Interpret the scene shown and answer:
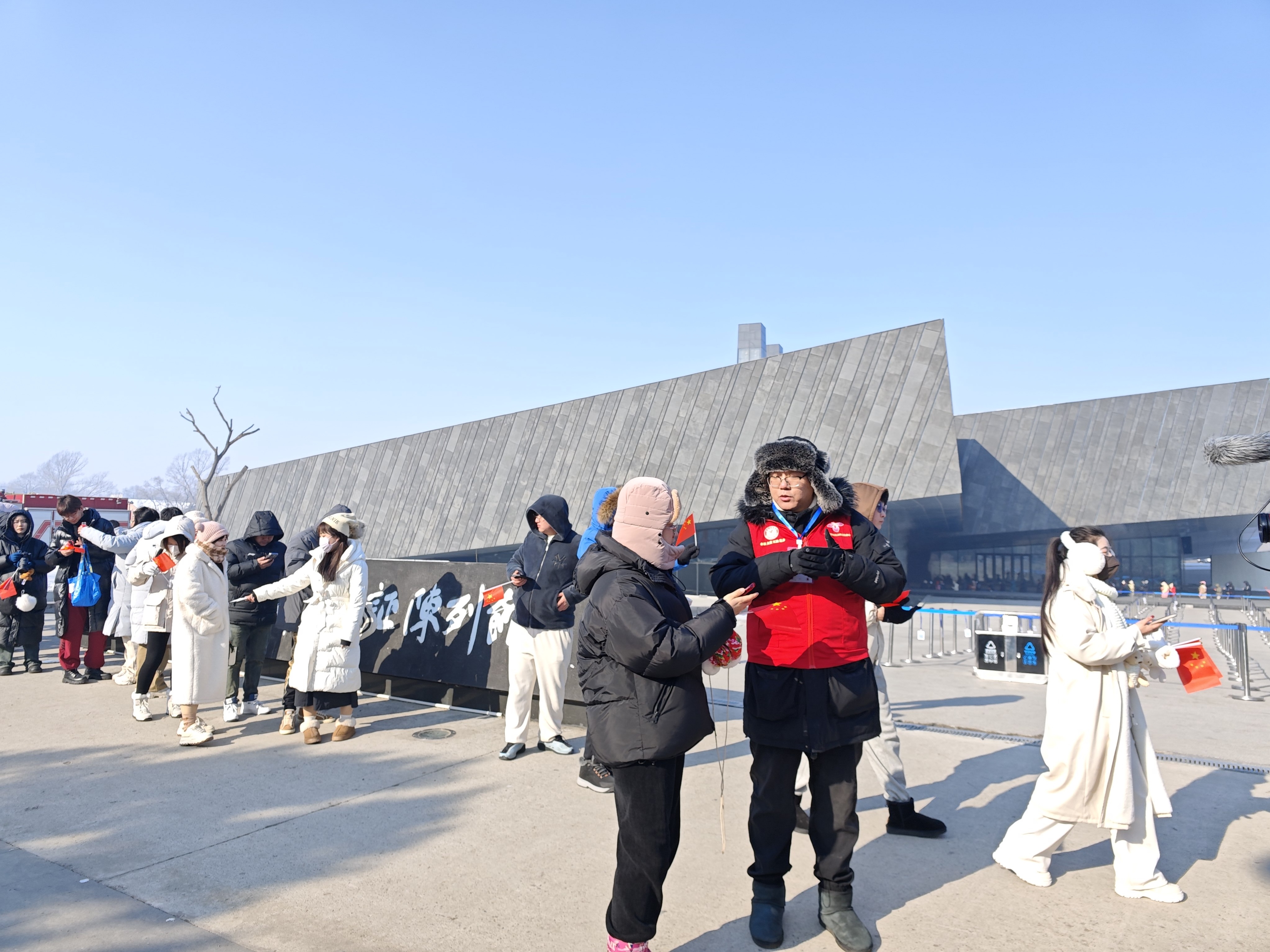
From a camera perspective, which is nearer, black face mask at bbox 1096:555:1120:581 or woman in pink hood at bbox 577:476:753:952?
woman in pink hood at bbox 577:476:753:952

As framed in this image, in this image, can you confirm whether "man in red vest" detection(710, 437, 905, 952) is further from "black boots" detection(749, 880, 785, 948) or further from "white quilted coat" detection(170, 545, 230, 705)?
"white quilted coat" detection(170, 545, 230, 705)

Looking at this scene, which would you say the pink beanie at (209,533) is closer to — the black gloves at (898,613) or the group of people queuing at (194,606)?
the group of people queuing at (194,606)

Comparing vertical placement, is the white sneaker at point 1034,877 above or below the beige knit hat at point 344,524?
below

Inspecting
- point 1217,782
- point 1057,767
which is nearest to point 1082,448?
point 1217,782

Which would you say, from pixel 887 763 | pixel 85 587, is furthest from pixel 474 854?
pixel 85 587

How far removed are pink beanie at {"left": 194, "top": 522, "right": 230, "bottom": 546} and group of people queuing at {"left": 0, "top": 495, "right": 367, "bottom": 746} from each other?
0.01 metres

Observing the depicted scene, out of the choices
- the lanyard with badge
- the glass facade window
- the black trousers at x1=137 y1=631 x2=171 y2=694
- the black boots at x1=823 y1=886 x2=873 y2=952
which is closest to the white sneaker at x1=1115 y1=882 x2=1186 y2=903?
the black boots at x1=823 y1=886 x2=873 y2=952

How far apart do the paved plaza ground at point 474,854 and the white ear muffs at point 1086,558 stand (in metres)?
1.29

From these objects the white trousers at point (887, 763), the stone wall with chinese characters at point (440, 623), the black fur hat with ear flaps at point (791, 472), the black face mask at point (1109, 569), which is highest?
the black fur hat with ear flaps at point (791, 472)

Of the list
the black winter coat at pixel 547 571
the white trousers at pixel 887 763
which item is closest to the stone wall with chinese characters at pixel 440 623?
the black winter coat at pixel 547 571

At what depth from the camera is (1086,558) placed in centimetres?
354

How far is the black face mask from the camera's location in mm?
3564

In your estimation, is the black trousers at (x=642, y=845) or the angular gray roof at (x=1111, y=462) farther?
the angular gray roof at (x=1111, y=462)

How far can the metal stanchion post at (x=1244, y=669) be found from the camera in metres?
8.20
